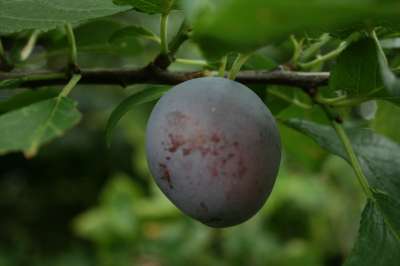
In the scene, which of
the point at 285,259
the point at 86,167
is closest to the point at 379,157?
the point at 285,259

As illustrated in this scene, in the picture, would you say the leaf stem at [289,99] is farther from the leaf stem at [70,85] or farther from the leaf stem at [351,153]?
the leaf stem at [70,85]

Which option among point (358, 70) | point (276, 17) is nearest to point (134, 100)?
point (358, 70)

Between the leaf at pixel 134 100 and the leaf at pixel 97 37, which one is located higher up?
the leaf at pixel 134 100

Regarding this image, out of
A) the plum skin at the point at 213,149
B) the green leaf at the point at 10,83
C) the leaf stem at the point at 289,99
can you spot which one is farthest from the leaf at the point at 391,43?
the green leaf at the point at 10,83

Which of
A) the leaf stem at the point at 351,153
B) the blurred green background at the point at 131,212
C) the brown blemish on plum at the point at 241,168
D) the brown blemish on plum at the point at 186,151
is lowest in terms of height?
the blurred green background at the point at 131,212

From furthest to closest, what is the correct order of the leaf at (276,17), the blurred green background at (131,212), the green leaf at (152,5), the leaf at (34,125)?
the blurred green background at (131,212), the green leaf at (152,5), the leaf at (34,125), the leaf at (276,17)

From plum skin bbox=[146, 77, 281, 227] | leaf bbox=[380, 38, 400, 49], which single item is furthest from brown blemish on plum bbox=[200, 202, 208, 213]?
leaf bbox=[380, 38, 400, 49]

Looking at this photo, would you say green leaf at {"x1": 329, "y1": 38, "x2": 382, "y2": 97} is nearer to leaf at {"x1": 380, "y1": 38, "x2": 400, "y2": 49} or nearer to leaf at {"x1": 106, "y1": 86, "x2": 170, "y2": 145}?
leaf at {"x1": 380, "y1": 38, "x2": 400, "y2": 49}

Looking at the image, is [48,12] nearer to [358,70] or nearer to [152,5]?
[152,5]
